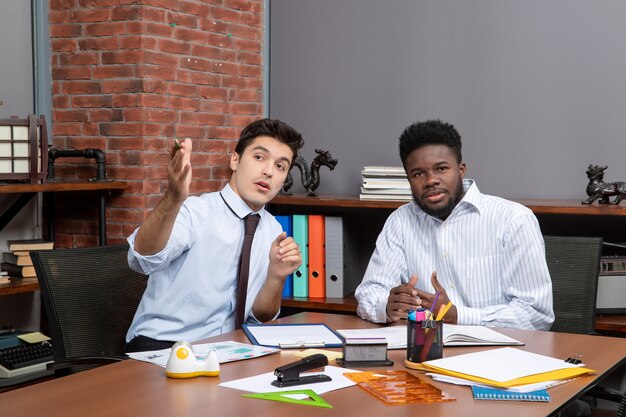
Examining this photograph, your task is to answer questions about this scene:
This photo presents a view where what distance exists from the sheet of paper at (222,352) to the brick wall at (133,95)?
1665mm

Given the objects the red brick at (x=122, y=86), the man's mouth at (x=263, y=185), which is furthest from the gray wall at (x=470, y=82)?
the man's mouth at (x=263, y=185)

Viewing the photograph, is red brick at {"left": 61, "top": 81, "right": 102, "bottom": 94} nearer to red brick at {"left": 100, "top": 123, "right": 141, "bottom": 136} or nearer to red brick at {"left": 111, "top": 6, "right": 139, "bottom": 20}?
red brick at {"left": 100, "top": 123, "right": 141, "bottom": 136}

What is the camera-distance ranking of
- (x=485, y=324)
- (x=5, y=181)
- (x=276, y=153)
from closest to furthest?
(x=485, y=324), (x=276, y=153), (x=5, y=181)

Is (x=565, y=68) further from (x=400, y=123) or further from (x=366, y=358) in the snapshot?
(x=366, y=358)

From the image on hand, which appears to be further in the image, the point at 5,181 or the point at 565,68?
the point at 565,68

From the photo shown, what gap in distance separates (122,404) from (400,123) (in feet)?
8.73

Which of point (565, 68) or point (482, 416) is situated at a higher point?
point (565, 68)

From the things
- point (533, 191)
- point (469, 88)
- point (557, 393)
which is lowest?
point (557, 393)

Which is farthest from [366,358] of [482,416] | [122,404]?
[122,404]

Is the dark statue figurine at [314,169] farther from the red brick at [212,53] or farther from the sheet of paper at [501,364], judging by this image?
the sheet of paper at [501,364]

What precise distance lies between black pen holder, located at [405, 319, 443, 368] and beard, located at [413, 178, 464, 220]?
0.88 meters

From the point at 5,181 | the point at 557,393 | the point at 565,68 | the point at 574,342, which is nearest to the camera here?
the point at 557,393

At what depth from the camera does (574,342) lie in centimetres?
225

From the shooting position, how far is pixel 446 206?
9.19ft
